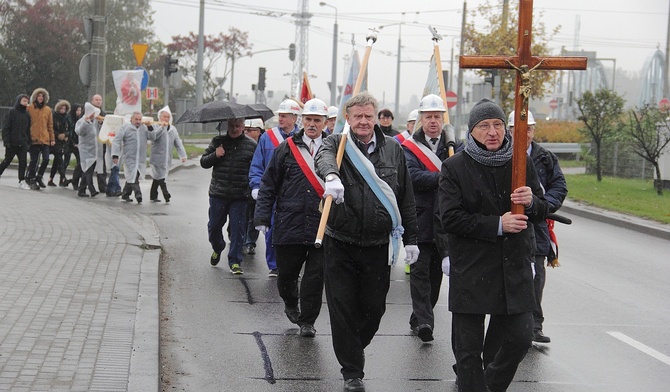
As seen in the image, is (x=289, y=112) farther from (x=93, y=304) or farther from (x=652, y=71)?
(x=652, y=71)

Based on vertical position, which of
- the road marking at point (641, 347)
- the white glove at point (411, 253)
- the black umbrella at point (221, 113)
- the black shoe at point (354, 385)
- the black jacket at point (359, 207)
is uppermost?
the black umbrella at point (221, 113)

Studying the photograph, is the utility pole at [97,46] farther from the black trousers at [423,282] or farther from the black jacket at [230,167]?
the black trousers at [423,282]

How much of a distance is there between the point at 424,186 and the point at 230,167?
3.87 m

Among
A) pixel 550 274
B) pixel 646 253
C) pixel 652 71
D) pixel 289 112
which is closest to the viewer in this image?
pixel 289 112

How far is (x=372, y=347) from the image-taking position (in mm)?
8188

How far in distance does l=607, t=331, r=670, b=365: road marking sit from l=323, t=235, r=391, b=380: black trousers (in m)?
2.43

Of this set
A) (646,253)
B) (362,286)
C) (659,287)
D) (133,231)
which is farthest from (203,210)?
(362,286)

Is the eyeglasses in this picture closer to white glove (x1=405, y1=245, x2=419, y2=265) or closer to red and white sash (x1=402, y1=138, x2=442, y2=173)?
white glove (x1=405, y1=245, x2=419, y2=265)

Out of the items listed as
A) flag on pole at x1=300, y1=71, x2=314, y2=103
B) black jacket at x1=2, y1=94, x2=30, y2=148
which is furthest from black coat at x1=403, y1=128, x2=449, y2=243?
black jacket at x1=2, y1=94, x2=30, y2=148

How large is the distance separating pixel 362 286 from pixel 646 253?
29.3ft

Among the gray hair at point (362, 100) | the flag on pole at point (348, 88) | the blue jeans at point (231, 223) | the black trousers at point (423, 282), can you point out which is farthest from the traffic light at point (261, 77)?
the gray hair at point (362, 100)

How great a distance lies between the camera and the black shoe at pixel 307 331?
8.44m

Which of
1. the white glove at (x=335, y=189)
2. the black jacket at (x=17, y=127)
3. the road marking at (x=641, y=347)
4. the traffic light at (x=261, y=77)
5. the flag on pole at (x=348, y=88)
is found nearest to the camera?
the white glove at (x=335, y=189)

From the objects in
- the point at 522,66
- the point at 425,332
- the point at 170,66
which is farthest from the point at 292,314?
the point at 170,66
